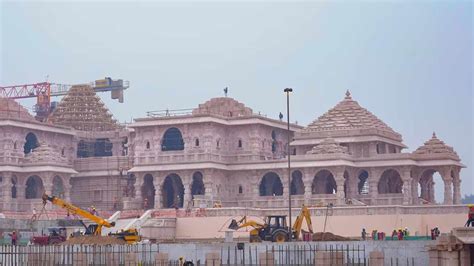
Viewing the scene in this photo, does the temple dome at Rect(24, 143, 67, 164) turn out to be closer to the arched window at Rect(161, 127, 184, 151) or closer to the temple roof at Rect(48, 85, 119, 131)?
the arched window at Rect(161, 127, 184, 151)

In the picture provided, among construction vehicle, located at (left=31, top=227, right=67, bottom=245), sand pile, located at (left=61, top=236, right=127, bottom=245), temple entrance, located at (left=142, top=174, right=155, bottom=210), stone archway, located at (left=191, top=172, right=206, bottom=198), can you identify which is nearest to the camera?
sand pile, located at (left=61, top=236, right=127, bottom=245)

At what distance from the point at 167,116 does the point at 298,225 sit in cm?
3375

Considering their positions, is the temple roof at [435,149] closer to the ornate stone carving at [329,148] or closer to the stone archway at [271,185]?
the ornate stone carving at [329,148]

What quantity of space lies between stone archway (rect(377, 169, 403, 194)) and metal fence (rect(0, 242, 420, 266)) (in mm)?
37717

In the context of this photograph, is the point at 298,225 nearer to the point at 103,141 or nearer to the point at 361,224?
the point at 361,224

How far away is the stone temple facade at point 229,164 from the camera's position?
9894cm

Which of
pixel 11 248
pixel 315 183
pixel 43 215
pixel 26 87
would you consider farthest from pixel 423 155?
pixel 26 87

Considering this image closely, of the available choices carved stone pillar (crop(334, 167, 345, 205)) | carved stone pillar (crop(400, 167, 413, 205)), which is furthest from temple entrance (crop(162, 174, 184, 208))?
carved stone pillar (crop(400, 167, 413, 205))

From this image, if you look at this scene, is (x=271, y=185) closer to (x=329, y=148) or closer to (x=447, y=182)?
(x=329, y=148)

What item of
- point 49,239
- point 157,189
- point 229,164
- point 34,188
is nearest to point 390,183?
point 229,164

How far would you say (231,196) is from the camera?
341 feet

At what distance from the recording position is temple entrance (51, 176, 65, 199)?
359ft

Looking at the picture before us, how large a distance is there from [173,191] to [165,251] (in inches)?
1622

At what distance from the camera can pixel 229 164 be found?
343 feet
